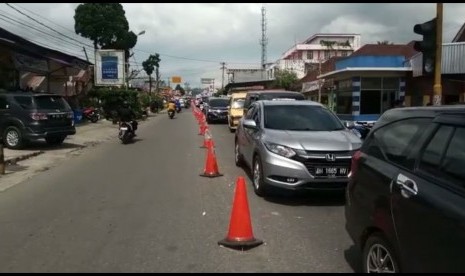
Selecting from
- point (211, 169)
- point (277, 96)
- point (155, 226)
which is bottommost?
point (155, 226)

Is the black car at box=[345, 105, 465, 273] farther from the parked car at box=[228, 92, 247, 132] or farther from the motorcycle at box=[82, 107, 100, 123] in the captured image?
the motorcycle at box=[82, 107, 100, 123]

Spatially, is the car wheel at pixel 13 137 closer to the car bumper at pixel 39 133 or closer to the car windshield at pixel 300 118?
the car bumper at pixel 39 133

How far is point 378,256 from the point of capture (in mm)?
4383

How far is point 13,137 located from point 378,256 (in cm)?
1528

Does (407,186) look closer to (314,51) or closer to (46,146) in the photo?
(46,146)

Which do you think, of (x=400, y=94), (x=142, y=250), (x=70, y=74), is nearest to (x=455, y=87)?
(x=400, y=94)

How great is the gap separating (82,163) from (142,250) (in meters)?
9.04

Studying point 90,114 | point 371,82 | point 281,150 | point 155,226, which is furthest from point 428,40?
point 90,114

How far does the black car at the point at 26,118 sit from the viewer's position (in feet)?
56.0

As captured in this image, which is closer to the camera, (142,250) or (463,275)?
(463,275)

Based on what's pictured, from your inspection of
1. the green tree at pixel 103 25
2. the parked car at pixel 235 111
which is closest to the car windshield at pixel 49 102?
the parked car at pixel 235 111

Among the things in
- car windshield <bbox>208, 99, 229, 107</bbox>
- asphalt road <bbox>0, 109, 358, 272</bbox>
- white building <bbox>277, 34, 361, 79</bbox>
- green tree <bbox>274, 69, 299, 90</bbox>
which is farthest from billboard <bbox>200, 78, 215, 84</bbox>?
asphalt road <bbox>0, 109, 358, 272</bbox>

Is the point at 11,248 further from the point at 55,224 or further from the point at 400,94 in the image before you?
the point at 400,94

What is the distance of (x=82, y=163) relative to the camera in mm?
14383
